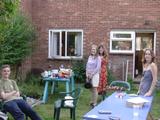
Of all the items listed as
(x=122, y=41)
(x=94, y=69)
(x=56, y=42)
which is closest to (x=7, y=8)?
(x=94, y=69)

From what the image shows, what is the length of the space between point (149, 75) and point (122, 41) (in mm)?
9368

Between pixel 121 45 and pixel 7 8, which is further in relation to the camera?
pixel 121 45

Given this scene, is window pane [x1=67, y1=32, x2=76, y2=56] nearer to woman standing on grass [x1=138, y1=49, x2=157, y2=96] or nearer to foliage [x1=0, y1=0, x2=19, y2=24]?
woman standing on grass [x1=138, y1=49, x2=157, y2=96]

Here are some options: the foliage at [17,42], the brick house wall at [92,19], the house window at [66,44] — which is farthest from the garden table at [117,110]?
the house window at [66,44]

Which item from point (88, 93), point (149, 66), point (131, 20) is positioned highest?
point (131, 20)

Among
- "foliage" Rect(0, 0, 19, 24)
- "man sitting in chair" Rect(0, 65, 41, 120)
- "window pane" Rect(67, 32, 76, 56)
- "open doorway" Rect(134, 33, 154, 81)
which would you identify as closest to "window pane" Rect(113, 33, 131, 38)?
"open doorway" Rect(134, 33, 154, 81)


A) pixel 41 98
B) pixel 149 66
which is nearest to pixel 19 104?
pixel 149 66

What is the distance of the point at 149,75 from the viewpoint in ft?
27.6

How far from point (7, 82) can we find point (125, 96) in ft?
7.57

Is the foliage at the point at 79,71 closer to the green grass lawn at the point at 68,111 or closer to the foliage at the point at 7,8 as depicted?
the green grass lawn at the point at 68,111

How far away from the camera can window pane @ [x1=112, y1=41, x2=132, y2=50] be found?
17703 millimetres

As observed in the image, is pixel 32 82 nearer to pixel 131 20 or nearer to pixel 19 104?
pixel 131 20

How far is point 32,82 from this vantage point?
53.5 ft

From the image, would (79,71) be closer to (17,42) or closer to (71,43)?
(71,43)
